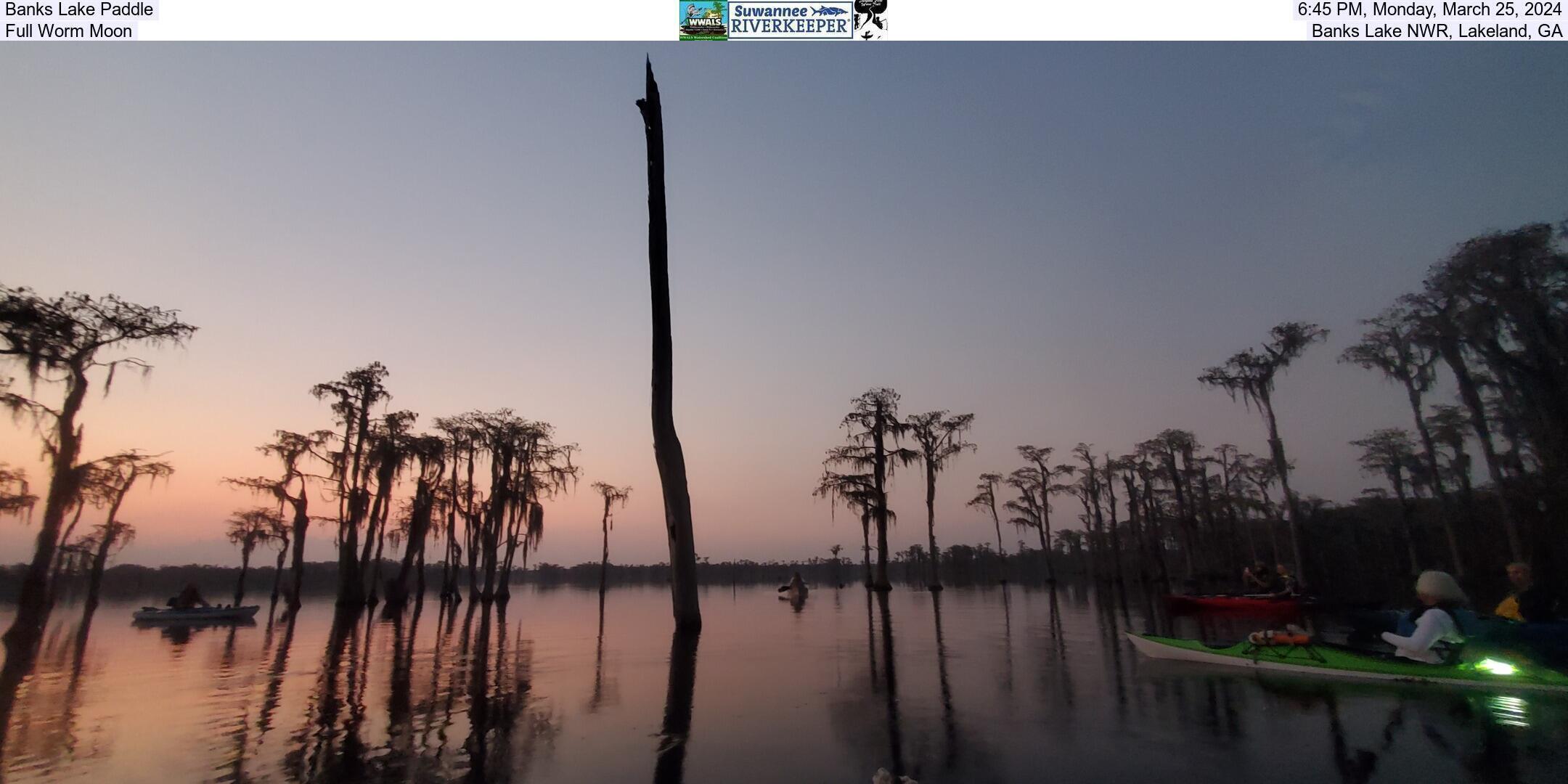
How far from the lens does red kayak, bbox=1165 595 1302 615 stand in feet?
60.5

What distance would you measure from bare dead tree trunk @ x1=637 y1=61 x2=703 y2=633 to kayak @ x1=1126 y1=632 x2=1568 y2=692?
9.32 metres

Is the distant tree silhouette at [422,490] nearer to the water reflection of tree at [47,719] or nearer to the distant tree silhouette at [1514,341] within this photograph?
Answer: the water reflection of tree at [47,719]

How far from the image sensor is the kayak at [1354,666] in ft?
26.9

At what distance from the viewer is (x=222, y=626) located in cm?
2452

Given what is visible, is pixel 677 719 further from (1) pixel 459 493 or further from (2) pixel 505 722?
(1) pixel 459 493

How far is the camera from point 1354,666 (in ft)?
29.7

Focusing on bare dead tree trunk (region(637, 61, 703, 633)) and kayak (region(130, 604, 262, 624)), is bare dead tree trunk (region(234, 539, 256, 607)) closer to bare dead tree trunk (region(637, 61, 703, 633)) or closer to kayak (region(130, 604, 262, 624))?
kayak (region(130, 604, 262, 624))

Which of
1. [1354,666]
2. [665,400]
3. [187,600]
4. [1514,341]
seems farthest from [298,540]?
[1514,341]

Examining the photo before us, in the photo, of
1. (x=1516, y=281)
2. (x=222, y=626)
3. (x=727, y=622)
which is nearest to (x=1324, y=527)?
(x=1516, y=281)

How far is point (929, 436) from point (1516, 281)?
2471 centimetres

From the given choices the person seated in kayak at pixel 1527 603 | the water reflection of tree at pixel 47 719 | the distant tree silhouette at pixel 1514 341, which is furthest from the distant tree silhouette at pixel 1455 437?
the water reflection of tree at pixel 47 719

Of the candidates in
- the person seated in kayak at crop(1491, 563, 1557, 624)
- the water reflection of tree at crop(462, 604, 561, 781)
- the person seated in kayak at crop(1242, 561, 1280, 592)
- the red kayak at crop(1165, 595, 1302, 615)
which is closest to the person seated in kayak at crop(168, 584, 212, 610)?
the water reflection of tree at crop(462, 604, 561, 781)

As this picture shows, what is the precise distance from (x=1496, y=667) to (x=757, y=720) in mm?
9445

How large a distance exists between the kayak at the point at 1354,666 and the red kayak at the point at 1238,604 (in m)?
10.6
